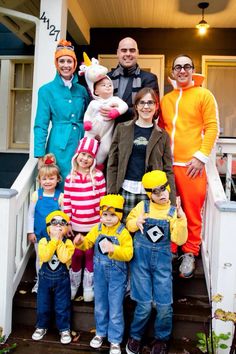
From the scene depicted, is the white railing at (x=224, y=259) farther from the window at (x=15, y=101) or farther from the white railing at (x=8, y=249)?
the window at (x=15, y=101)

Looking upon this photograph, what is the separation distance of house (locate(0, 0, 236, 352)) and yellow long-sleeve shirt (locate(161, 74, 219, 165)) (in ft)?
1.15

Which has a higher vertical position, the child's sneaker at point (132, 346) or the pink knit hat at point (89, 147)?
the pink knit hat at point (89, 147)

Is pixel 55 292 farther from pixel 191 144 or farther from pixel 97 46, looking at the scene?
pixel 97 46

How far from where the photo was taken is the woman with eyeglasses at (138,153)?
8.98 feet

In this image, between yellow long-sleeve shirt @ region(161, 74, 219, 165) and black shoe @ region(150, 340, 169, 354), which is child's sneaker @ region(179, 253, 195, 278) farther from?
yellow long-sleeve shirt @ region(161, 74, 219, 165)

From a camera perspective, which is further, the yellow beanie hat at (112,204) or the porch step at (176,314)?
the porch step at (176,314)

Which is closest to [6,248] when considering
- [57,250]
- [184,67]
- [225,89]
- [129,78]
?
[57,250]

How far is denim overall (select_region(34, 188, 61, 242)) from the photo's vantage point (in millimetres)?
2961

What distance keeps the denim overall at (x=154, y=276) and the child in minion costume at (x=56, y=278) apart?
497 millimetres

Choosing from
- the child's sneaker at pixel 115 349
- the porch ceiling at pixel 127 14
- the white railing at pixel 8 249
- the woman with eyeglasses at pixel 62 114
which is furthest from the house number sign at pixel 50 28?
the child's sneaker at pixel 115 349

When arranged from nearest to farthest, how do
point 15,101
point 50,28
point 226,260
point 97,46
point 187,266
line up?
point 226,260 → point 187,266 → point 50,28 → point 97,46 → point 15,101

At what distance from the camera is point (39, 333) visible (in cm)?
269

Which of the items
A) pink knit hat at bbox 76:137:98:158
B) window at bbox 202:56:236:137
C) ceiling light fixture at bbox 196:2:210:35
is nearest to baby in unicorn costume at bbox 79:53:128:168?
pink knit hat at bbox 76:137:98:158

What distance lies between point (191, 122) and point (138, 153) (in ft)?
1.76
